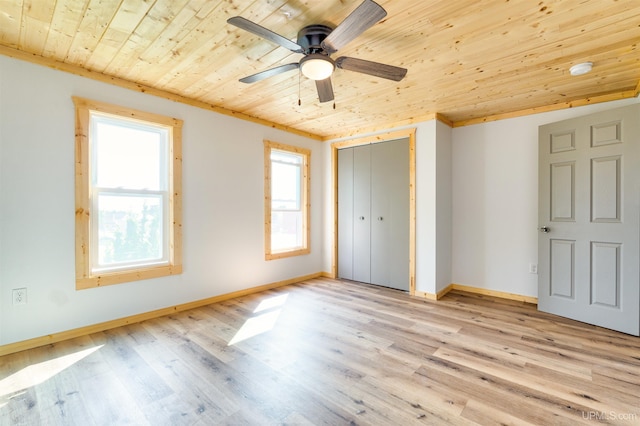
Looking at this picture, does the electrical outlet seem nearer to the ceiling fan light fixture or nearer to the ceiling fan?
the ceiling fan

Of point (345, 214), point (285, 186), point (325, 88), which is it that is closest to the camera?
point (325, 88)

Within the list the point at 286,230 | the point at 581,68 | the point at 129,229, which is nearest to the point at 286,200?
the point at 286,230

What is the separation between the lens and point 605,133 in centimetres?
292

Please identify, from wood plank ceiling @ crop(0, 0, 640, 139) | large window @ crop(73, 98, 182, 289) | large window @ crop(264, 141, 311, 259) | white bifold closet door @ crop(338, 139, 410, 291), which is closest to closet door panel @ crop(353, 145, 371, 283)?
white bifold closet door @ crop(338, 139, 410, 291)

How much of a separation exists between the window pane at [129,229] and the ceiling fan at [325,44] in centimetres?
183

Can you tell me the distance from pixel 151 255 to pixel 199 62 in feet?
6.80

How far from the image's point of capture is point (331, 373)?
81.9 inches

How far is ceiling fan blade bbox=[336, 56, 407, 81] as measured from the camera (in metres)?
2.05

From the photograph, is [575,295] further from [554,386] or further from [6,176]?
[6,176]

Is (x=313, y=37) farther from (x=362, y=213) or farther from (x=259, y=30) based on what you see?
(x=362, y=213)

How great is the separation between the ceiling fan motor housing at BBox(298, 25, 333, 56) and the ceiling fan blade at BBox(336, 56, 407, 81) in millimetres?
156

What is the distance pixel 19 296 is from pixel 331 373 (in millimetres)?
2643

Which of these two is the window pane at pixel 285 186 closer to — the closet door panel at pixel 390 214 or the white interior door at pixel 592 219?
the closet door panel at pixel 390 214

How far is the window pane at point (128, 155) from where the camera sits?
2.86m
